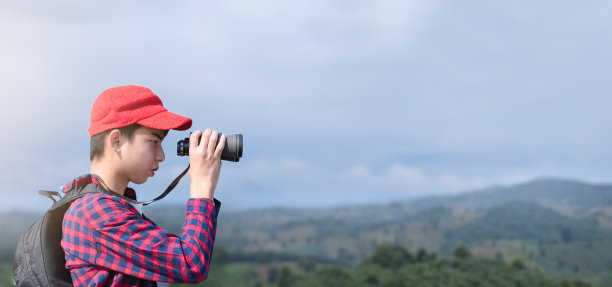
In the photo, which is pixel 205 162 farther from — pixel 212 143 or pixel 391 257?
pixel 391 257

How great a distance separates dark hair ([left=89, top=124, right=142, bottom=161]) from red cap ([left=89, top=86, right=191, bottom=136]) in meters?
0.02

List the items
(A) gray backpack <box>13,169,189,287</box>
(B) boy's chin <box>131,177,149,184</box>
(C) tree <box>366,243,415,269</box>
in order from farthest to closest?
(C) tree <box>366,243,415,269</box> → (B) boy's chin <box>131,177,149,184</box> → (A) gray backpack <box>13,169,189,287</box>

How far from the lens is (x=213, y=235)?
2.62 m

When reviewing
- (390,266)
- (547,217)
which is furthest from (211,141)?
(547,217)

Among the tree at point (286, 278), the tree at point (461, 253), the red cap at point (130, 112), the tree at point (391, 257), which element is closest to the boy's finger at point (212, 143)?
the red cap at point (130, 112)

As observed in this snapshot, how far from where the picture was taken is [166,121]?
2707 mm

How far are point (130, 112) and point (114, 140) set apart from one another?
0.16 m

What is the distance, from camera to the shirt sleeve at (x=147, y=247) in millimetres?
2459

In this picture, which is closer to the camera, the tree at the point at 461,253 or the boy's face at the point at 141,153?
the boy's face at the point at 141,153

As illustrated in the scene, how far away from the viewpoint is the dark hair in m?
2.73

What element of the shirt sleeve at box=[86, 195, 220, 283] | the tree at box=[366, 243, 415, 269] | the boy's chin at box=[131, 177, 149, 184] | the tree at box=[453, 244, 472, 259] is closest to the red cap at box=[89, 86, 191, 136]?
the boy's chin at box=[131, 177, 149, 184]

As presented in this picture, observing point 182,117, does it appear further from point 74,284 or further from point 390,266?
point 390,266

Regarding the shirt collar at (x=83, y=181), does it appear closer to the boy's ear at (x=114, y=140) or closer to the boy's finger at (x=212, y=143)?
the boy's ear at (x=114, y=140)

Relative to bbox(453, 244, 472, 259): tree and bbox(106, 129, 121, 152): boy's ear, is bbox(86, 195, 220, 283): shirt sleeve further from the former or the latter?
bbox(453, 244, 472, 259): tree
